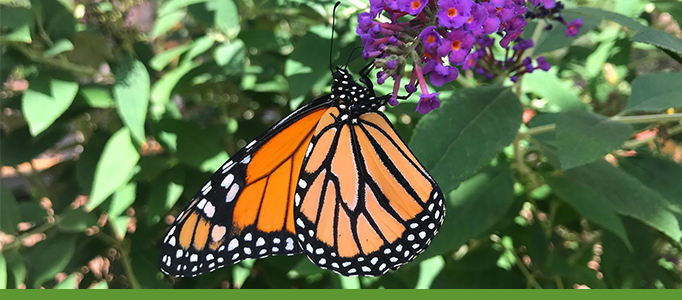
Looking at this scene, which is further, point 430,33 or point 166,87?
point 166,87

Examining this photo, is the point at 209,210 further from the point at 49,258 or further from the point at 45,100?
the point at 49,258

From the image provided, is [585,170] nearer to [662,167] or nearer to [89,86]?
[662,167]

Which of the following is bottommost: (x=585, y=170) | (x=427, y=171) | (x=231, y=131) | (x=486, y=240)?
(x=486, y=240)

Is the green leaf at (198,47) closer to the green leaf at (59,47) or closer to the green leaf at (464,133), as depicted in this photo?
the green leaf at (59,47)

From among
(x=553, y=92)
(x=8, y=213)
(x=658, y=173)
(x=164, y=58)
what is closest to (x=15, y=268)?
(x=8, y=213)

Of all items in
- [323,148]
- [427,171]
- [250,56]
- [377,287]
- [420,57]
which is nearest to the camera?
[420,57]

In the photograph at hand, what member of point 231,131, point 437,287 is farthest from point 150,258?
point 437,287
